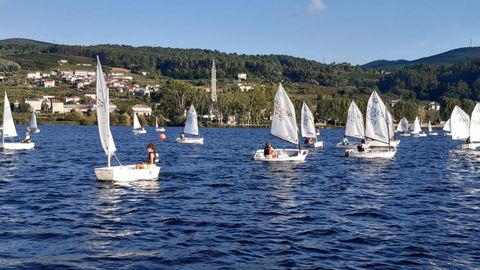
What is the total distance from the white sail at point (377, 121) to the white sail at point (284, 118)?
10758 millimetres

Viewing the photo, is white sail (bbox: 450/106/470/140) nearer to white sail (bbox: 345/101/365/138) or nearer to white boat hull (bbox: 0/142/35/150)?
white sail (bbox: 345/101/365/138)

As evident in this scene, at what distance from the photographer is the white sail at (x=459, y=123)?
273 ft

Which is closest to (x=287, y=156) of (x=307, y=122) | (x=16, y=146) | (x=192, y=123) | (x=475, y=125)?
(x=307, y=122)

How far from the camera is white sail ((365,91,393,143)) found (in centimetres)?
6216

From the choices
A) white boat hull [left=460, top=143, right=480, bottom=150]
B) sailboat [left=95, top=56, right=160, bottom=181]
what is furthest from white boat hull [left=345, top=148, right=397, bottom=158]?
sailboat [left=95, top=56, right=160, bottom=181]

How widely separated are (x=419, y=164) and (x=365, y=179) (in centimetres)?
1782

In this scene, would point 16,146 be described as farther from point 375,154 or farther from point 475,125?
point 475,125

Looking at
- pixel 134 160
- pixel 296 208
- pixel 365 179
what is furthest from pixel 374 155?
pixel 296 208

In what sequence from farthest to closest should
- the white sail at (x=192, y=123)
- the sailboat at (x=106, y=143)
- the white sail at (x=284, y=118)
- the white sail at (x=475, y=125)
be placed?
the white sail at (x=192, y=123) < the white sail at (x=475, y=125) < the white sail at (x=284, y=118) < the sailboat at (x=106, y=143)

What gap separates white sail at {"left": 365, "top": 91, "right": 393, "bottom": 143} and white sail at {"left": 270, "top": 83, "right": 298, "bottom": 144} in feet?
35.3

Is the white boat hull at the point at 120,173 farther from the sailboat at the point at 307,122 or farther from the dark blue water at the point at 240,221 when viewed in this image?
the sailboat at the point at 307,122

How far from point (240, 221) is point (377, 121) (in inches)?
1575

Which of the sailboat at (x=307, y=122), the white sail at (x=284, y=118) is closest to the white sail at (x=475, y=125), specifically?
the sailboat at (x=307, y=122)

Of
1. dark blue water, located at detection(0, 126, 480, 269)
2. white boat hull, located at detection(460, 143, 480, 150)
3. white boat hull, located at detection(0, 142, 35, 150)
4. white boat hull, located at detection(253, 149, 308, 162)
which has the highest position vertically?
white boat hull, located at detection(0, 142, 35, 150)
